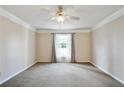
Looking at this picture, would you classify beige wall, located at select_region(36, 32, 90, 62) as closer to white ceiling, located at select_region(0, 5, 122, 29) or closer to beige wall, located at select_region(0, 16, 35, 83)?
beige wall, located at select_region(0, 16, 35, 83)

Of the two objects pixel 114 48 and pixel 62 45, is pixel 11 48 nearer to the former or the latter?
pixel 114 48

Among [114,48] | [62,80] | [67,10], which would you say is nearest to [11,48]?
[62,80]

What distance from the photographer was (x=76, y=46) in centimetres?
935

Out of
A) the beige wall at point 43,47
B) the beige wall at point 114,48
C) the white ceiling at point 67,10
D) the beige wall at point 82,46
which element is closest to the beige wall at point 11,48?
the white ceiling at point 67,10

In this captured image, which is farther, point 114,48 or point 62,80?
point 114,48

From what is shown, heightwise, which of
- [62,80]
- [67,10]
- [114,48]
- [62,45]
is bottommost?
[62,80]

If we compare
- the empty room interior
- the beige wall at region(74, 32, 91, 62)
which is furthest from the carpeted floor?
the beige wall at region(74, 32, 91, 62)

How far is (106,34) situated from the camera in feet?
19.1

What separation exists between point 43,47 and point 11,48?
4.33 m

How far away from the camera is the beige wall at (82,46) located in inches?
366
